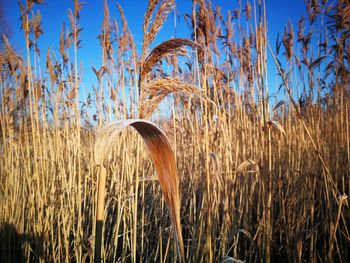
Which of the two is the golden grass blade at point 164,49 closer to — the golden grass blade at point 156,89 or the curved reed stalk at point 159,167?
the golden grass blade at point 156,89

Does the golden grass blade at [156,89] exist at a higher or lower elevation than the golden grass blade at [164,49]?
lower

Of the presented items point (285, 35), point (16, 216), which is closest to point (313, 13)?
point (285, 35)

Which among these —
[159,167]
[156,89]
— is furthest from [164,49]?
[159,167]

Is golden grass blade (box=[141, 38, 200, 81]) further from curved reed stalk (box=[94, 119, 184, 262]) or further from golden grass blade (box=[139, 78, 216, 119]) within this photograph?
curved reed stalk (box=[94, 119, 184, 262])

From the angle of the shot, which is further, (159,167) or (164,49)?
(164,49)

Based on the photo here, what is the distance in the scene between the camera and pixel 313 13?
2.21 meters

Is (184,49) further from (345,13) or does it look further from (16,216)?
(16,216)

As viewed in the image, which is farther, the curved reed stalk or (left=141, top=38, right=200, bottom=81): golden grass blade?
(left=141, top=38, right=200, bottom=81): golden grass blade

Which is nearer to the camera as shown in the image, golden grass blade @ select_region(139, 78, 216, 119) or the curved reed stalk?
the curved reed stalk

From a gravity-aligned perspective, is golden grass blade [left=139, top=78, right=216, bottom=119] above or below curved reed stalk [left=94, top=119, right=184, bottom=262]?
above

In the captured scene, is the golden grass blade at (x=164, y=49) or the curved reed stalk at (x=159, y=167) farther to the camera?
the golden grass blade at (x=164, y=49)

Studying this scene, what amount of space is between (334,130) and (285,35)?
48.8 inches

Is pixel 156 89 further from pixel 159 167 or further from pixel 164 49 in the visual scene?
pixel 159 167

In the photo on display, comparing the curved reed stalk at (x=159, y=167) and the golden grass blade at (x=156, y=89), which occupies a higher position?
the golden grass blade at (x=156, y=89)
